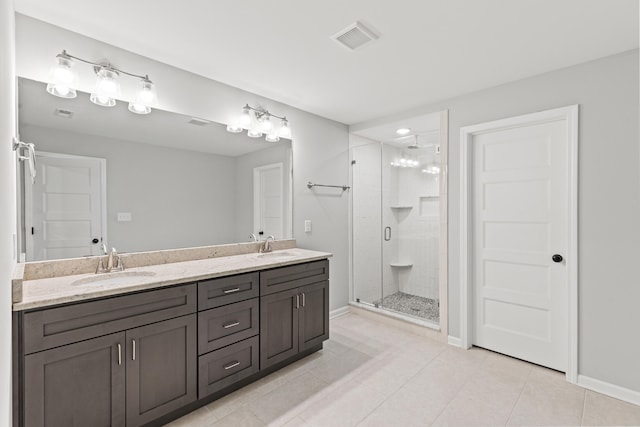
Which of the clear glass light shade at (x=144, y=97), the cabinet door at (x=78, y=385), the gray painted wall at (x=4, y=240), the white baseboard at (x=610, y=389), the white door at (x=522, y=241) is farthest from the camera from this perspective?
the white door at (x=522, y=241)

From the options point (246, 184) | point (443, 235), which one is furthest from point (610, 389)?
point (246, 184)

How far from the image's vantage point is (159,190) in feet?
7.77

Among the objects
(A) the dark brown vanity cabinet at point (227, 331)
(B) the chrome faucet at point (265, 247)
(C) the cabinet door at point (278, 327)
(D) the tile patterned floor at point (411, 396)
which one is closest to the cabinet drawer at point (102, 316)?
(A) the dark brown vanity cabinet at point (227, 331)

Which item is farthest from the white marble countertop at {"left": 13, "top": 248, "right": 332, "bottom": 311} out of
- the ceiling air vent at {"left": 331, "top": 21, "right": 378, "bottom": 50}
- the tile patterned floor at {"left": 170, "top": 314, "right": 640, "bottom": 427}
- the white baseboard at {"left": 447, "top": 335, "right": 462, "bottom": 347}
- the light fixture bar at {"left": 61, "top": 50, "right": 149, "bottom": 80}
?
the ceiling air vent at {"left": 331, "top": 21, "right": 378, "bottom": 50}

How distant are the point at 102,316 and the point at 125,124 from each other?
4.47 ft

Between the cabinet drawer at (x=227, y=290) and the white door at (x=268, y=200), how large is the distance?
0.82m

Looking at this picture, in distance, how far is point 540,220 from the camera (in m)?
2.54

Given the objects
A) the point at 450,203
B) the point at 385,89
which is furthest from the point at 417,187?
the point at 385,89

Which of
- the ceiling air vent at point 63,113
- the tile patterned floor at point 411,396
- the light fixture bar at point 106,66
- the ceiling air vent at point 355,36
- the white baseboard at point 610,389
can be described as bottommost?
the tile patterned floor at point 411,396

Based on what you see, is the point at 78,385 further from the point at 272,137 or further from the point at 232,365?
the point at 272,137

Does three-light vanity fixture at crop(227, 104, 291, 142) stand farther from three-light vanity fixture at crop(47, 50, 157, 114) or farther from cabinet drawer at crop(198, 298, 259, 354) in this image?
cabinet drawer at crop(198, 298, 259, 354)

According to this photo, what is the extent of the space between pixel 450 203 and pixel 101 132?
9.73 ft

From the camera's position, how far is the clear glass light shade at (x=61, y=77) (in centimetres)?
187

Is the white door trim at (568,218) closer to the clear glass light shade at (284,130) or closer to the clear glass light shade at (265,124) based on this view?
the clear glass light shade at (284,130)
